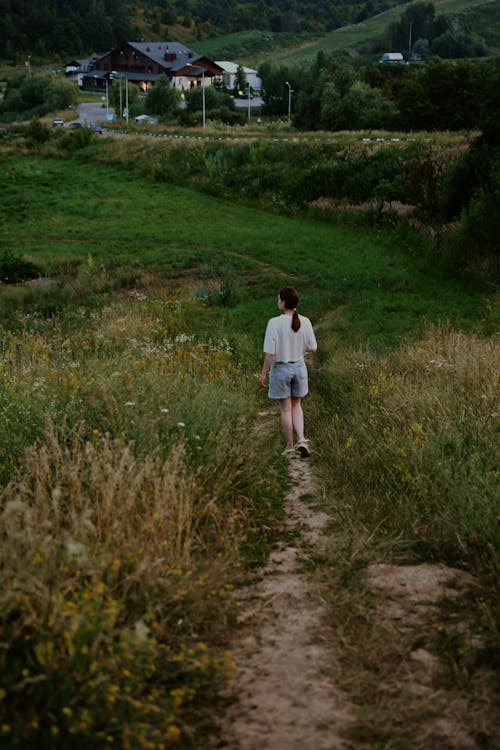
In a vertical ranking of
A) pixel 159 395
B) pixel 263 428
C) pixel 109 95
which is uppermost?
pixel 109 95

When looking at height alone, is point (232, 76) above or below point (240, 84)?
above

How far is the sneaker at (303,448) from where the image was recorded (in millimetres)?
9477

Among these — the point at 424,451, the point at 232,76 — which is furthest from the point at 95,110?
the point at 424,451

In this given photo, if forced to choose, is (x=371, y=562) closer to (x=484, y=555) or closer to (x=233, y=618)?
(x=484, y=555)


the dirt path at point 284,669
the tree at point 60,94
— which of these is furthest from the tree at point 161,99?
the dirt path at point 284,669

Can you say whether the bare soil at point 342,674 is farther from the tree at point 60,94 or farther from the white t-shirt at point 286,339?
the tree at point 60,94

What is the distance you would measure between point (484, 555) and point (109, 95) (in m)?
100

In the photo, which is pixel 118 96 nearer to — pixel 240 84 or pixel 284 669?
pixel 240 84

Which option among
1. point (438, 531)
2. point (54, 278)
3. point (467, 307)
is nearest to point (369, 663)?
point (438, 531)

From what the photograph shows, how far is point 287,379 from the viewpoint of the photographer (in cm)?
964

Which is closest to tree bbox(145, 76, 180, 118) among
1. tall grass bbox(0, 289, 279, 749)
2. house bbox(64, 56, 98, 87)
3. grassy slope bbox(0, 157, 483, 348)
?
grassy slope bbox(0, 157, 483, 348)

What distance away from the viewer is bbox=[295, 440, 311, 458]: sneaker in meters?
9.48

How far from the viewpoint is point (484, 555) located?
19.5ft

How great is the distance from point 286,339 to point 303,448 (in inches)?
51.3
